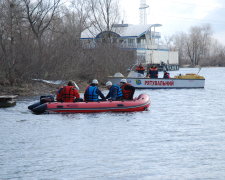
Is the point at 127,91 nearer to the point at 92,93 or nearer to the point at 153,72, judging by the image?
the point at 92,93

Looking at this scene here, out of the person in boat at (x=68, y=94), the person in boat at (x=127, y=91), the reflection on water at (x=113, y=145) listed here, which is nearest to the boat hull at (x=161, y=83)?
the reflection on water at (x=113, y=145)

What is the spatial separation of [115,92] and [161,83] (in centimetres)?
1371

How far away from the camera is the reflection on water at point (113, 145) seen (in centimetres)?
1034

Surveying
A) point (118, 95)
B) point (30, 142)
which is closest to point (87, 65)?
point (118, 95)

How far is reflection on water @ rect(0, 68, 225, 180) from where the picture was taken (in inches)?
407

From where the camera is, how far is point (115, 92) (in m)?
19.6

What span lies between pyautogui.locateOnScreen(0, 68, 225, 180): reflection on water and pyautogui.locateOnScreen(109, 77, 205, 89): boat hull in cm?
1136

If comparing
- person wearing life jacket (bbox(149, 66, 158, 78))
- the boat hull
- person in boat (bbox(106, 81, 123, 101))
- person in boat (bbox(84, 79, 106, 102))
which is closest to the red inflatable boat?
person in boat (bbox(84, 79, 106, 102))

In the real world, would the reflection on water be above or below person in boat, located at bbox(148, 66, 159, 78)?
below

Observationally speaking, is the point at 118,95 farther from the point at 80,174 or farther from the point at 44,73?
the point at 44,73

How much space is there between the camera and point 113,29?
47.2m

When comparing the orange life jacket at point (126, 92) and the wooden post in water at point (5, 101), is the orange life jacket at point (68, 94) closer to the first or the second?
the orange life jacket at point (126, 92)

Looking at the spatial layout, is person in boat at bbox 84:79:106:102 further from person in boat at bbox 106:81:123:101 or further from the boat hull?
the boat hull

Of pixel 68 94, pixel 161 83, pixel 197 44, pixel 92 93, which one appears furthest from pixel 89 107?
pixel 197 44
